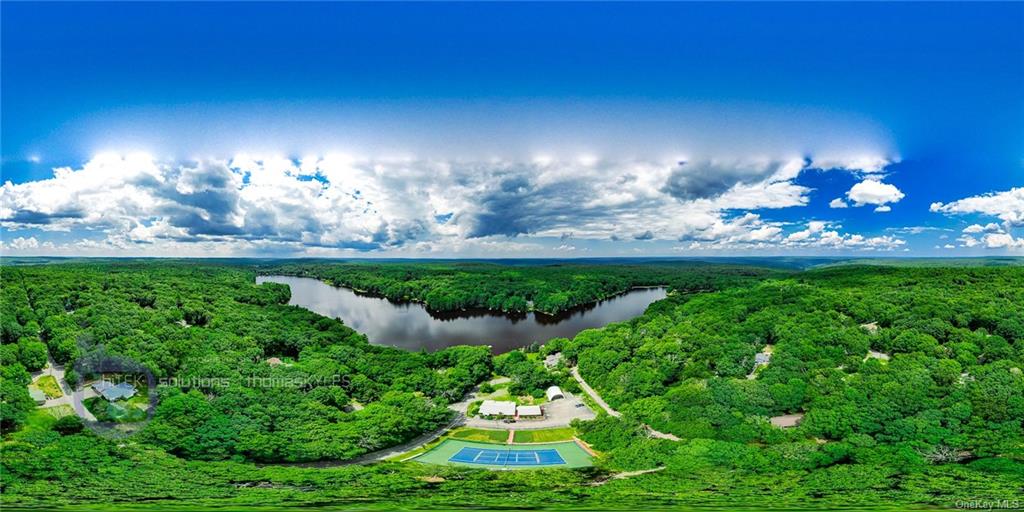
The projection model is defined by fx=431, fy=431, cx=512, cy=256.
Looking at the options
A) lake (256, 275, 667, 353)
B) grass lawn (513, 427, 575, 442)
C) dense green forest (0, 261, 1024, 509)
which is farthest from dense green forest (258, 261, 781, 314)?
grass lawn (513, 427, 575, 442)

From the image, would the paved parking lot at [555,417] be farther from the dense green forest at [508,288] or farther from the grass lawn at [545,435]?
the dense green forest at [508,288]

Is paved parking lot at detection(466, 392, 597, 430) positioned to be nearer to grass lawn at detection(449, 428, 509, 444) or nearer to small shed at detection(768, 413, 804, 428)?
grass lawn at detection(449, 428, 509, 444)

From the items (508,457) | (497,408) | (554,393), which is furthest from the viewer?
(554,393)

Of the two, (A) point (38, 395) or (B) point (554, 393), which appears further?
(B) point (554, 393)

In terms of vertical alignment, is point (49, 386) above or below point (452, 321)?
above

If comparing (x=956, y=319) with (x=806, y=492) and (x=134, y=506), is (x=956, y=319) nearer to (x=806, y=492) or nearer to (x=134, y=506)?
(x=806, y=492)

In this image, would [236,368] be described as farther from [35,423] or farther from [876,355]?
[876,355]

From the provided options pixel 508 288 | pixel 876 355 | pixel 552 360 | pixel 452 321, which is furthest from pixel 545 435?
pixel 508 288

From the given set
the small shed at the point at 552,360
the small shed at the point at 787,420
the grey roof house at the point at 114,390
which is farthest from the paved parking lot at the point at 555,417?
the grey roof house at the point at 114,390
